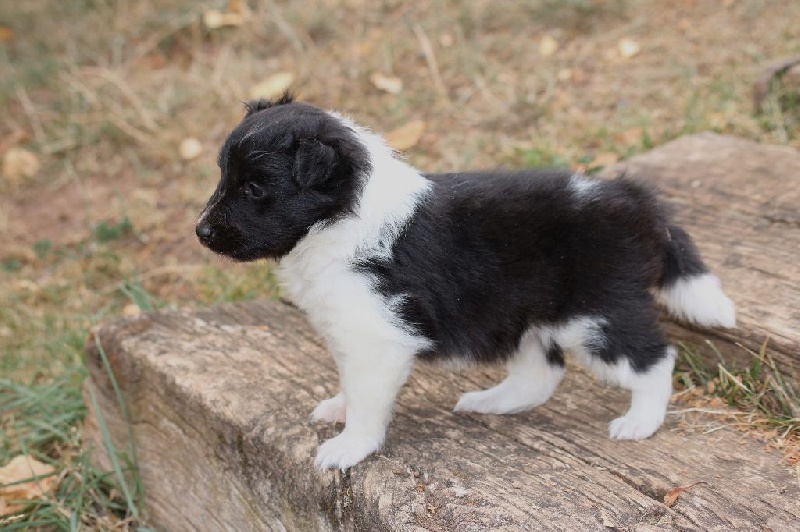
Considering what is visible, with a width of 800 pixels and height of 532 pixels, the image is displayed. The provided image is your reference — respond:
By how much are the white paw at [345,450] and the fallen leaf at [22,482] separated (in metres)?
1.73

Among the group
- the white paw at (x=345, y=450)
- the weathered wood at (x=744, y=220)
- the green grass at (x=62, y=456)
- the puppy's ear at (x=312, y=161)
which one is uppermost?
the puppy's ear at (x=312, y=161)

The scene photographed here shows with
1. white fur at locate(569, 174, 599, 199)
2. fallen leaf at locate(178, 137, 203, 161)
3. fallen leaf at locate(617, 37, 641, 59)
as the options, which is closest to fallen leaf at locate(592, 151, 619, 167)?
fallen leaf at locate(617, 37, 641, 59)

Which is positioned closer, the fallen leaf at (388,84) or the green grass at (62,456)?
the green grass at (62,456)

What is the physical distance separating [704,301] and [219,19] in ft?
23.7

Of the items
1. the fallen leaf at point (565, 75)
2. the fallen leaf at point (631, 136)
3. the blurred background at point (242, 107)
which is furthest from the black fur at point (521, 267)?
the fallen leaf at point (565, 75)

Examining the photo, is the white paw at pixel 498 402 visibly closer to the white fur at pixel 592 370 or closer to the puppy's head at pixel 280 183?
the white fur at pixel 592 370

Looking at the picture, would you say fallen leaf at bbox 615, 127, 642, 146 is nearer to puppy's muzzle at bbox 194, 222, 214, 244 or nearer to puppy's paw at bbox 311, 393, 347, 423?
puppy's paw at bbox 311, 393, 347, 423

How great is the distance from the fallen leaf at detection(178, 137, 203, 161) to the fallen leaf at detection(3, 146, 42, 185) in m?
1.55

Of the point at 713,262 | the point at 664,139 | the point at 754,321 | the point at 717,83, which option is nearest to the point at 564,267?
the point at 754,321

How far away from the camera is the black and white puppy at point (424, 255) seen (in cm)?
327

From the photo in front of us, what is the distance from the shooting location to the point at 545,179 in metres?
3.53

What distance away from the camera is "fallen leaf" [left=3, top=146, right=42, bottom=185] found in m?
8.49

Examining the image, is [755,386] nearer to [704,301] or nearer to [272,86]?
[704,301]

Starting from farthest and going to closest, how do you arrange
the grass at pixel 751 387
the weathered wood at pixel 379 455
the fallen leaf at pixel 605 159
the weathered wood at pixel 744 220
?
the fallen leaf at pixel 605 159 → the weathered wood at pixel 744 220 → the grass at pixel 751 387 → the weathered wood at pixel 379 455
